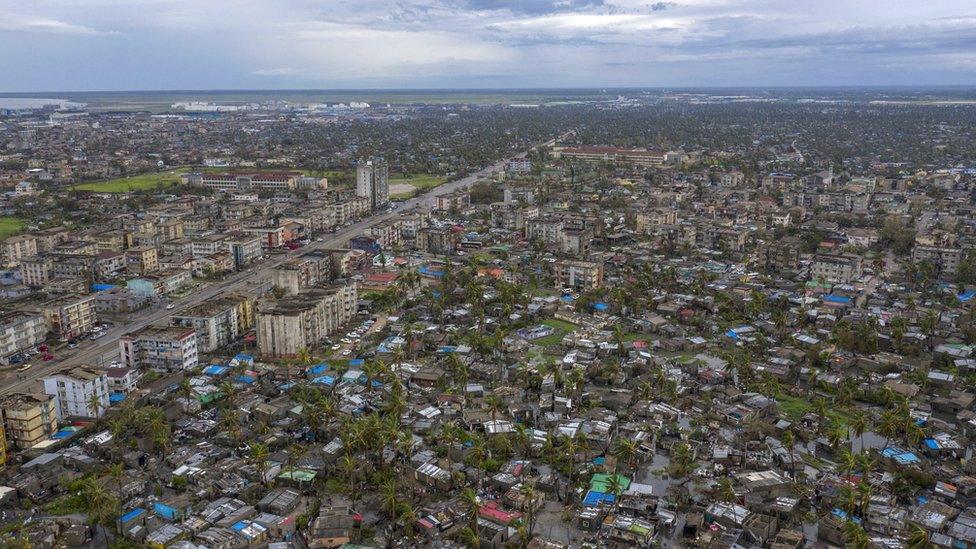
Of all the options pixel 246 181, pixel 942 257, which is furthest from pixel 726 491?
pixel 246 181

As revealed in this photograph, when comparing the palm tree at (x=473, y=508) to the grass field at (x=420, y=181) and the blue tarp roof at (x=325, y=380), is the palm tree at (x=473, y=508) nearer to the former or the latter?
the blue tarp roof at (x=325, y=380)

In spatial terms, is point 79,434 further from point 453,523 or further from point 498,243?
point 498,243

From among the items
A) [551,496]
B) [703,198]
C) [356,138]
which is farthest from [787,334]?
[356,138]

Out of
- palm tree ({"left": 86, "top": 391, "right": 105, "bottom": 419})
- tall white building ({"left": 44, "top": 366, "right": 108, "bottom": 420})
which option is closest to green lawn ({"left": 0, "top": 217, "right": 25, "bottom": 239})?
tall white building ({"left": 44, "top": 366, "right": 108, "bottom": 420})

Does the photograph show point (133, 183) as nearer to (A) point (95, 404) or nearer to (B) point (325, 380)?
(B) point (325, 380)

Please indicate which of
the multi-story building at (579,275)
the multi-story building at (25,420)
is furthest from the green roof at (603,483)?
the multi-story building at (579,275)
